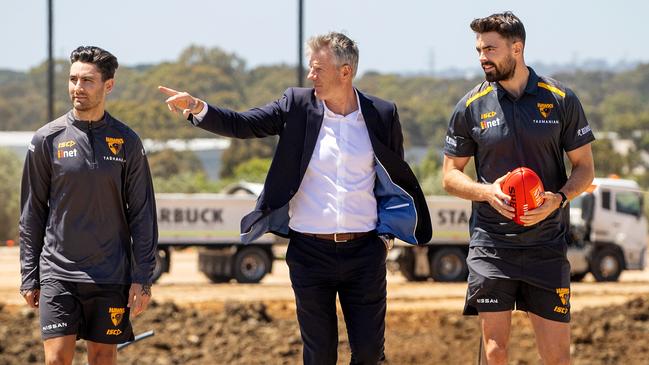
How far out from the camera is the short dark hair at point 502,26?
7281 millimetres

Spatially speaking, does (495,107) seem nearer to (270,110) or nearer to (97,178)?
(270,110)

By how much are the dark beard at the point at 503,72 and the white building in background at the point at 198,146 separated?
67196 millimetres

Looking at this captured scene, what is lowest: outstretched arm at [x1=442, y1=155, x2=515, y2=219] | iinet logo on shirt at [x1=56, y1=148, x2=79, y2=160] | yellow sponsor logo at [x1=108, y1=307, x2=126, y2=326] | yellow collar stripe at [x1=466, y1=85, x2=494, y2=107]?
yellow sponsor logo at [x1=108, y1=307, x2=126, y2=326]

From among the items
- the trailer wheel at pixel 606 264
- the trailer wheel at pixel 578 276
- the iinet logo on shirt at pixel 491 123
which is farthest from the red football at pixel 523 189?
the trailer wheel at pixel 606 264

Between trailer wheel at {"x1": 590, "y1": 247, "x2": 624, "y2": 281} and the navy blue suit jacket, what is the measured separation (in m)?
24.9

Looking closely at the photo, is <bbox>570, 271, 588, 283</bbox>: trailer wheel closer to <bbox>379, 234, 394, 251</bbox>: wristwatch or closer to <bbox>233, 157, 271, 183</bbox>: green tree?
<bbox>233, 157, 271, 183</bbox>: green tree

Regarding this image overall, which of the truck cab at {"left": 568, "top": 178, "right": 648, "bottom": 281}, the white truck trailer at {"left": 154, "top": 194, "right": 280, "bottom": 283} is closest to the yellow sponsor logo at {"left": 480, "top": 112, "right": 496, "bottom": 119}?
the white truck trailer at {"left": 154, "top": 194, "right": 280, "bottom": 283}

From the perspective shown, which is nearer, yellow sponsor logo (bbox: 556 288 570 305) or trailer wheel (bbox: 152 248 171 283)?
yellow sponsor logo (bbox: 556 288 570 305)

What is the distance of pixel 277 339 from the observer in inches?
612

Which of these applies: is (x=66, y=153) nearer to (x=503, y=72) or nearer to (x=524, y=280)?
(x=503, y=72)

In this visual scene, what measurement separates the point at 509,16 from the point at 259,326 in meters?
9.73

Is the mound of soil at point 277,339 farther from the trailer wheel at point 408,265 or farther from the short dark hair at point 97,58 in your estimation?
the trailer wheel at point 408,265

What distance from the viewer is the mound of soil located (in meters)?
14.3

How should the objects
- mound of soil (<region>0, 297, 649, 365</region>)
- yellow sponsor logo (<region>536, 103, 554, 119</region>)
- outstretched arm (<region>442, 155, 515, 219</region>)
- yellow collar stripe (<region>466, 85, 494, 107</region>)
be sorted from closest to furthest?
1. outstretched arm (<region>442, 155, 515, 219</region>)
2. yellow sponsor logo (<region>536, 103, 554, 119</region>)
3. yellow collar stripe (<region>466, 85, 494, 107</region>)
4. mound of soil (<region>0, 297, 649, 365</region>)
